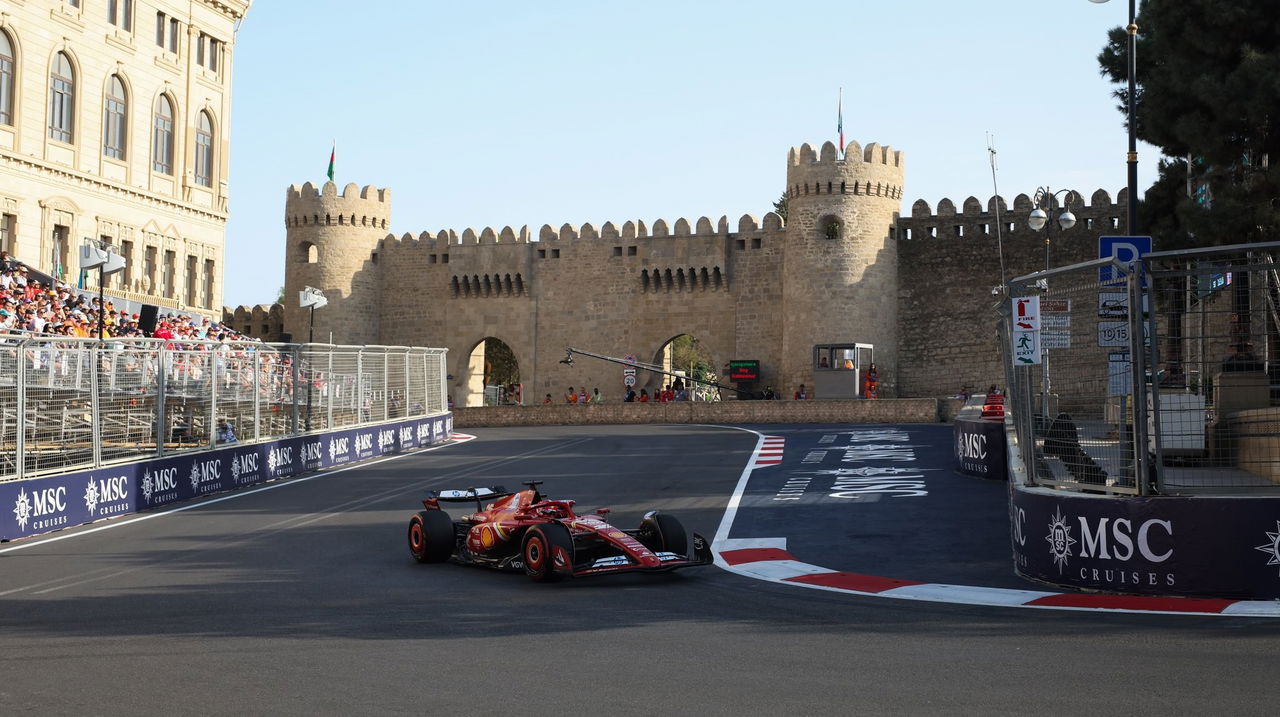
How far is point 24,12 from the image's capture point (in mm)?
37750

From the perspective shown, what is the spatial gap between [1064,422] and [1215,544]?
1.45 m

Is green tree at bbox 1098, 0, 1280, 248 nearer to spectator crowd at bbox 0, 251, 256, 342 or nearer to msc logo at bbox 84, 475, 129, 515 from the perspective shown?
msc logo at bbox 84, 475, 129, 515

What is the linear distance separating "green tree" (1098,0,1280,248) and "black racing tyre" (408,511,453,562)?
16360 mm

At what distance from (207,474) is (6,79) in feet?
80.0

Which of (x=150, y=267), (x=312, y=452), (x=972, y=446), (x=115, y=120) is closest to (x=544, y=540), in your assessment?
(x=972, y=446)

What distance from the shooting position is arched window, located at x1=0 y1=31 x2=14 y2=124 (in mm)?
37188

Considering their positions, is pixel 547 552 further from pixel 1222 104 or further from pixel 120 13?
pixel 120 13

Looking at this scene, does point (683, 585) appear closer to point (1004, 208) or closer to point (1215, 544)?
point (1215, 544)

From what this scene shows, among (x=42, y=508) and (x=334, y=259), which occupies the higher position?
(x=334, y=259)

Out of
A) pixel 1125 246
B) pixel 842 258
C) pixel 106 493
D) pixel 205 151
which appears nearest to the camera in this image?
pixel 1125 246

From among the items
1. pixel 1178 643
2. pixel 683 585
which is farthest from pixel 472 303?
pixel 1178 643

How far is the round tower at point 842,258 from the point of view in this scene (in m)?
44.7

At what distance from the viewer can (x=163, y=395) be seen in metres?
17.4

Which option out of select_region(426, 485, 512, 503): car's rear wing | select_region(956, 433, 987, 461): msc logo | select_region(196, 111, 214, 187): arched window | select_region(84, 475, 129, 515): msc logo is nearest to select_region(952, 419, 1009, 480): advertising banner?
select_region(956, 433, 987, 461): msc logo
